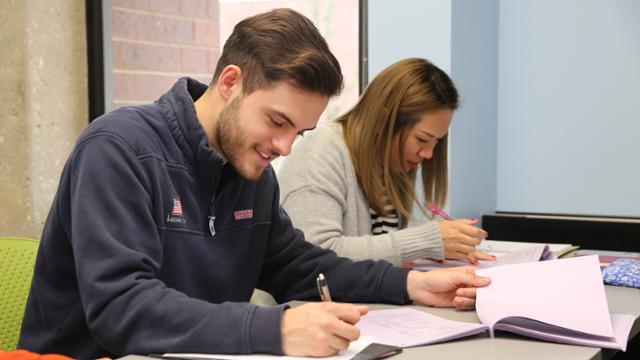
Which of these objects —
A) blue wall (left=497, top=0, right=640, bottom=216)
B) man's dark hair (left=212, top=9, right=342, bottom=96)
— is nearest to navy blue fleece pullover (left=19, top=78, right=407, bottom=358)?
man's dark hair (left=212, top=9, right=342, bottom=96)

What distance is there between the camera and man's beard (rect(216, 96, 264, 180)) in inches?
48.8

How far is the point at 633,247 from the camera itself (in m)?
2.37

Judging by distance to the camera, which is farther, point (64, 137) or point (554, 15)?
point (554, 15)

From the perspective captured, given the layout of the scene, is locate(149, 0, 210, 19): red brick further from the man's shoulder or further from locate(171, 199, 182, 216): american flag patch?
locate(171, 199, 182, 216): american flag patch

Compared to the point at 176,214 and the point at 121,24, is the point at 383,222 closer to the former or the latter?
the point at 176,214

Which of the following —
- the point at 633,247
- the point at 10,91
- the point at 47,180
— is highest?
the point at 10,91

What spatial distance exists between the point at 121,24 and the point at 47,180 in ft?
1.70

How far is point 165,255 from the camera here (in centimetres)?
120

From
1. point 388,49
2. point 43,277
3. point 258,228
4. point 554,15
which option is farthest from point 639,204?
point 43,277

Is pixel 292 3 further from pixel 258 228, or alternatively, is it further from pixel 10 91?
pixel 258 228

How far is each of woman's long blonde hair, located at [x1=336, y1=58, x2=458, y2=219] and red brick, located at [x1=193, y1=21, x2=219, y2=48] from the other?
0.76 metres

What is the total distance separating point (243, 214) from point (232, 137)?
15 cm

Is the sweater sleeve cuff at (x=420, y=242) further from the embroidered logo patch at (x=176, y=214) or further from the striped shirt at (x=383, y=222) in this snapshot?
the embroidered logo patch at (x=176, y=214)

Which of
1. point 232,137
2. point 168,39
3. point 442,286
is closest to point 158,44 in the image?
point 168,39
